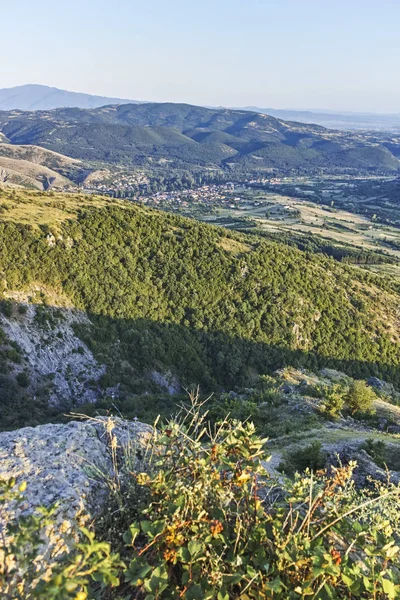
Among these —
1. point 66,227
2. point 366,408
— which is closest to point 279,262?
point 66,227

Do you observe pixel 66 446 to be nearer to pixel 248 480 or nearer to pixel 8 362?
pixel 248 480

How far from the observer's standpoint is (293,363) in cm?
4666

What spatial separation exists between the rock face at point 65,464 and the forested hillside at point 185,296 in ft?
101

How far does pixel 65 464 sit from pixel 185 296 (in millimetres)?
44128

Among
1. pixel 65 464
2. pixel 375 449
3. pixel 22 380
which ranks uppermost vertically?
pixel 65 464

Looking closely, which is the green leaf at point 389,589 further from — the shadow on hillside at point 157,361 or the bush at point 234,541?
the shadow on hillside at point 157,361

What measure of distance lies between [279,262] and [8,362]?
134ft

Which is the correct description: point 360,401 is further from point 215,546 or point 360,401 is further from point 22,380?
point 22,380

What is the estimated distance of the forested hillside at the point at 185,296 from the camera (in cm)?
4231

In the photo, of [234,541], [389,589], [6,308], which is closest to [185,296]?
[6,308]

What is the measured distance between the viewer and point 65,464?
20.2 ft

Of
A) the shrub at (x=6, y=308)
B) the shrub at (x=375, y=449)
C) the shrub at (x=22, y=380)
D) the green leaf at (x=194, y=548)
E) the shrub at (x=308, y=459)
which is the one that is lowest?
the shrub at (x=22, y=380)

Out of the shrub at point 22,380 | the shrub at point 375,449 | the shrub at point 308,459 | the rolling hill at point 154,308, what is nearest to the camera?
the shrub at point 308,459

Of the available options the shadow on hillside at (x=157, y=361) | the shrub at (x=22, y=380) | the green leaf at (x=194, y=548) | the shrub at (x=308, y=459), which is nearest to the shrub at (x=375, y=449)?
the shrub at (x=308, y=459)
